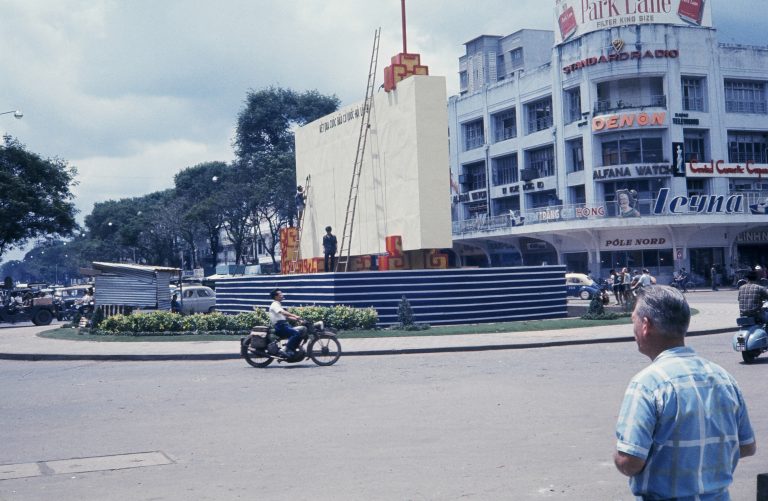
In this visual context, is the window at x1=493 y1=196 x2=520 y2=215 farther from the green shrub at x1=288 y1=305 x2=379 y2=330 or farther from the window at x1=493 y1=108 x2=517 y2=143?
the green shrub at x1=288 y1=305 x2=379 y2=330

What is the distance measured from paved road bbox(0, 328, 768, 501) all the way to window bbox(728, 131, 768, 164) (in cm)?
4156

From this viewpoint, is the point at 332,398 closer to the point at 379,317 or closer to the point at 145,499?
the point at 145,499

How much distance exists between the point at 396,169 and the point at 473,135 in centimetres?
3949

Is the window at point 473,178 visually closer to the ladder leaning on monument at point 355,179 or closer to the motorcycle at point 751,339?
the ladder leaning on monument at point 355,179

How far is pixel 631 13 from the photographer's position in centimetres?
5053

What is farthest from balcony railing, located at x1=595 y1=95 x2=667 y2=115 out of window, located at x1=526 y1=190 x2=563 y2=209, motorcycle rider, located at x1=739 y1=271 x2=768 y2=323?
motorcycle rider, located at x1=739 y1=271 x2=768 y2=323

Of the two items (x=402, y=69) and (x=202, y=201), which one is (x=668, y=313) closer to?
(x=402, y=69)

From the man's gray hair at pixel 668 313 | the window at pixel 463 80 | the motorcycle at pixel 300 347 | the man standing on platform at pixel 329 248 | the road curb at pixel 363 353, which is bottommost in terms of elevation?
the road curb at pixel 363 353

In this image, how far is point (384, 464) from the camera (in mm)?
7551

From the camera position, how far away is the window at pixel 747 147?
5338 cm

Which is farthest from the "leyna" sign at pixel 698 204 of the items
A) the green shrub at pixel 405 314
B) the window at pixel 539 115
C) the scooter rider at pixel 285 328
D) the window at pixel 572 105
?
the scooter rider at pixel 285 328

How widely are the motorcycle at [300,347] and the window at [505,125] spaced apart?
154ft

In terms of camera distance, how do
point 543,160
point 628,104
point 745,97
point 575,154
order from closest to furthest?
point 628,104 < point 745,97 < point 575,154 < point 543,160

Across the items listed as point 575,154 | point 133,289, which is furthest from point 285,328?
point 575,154
